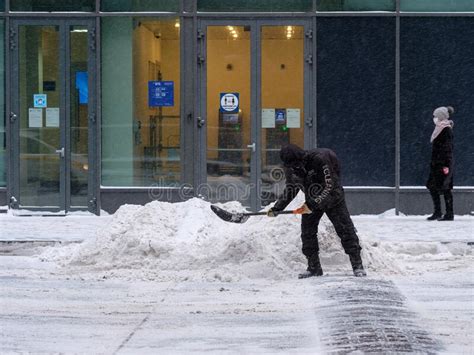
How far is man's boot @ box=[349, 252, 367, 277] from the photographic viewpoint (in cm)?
1155

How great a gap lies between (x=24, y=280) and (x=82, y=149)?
759 centimetres

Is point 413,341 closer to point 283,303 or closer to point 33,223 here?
point 283,303

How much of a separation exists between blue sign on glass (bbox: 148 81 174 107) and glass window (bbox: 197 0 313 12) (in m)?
1.56

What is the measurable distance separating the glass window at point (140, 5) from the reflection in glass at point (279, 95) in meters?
1.77

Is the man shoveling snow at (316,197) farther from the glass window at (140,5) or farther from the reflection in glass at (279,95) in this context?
the glass window at (140,5)

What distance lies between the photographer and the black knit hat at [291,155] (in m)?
11.3

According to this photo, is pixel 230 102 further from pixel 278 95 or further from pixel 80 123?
pixel 80 123

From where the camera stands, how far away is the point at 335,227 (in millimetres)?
11602

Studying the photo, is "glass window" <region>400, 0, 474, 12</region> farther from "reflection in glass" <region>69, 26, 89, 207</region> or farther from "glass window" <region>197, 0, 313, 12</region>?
"reflection in glass" <region>69, 26, 89, 207</region>

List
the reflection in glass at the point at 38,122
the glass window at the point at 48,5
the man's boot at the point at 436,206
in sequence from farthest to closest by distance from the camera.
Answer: the reflection in glass at the point at 38,122 < the glass window at the point at 48,5 < the man's boot at the point at 436,206

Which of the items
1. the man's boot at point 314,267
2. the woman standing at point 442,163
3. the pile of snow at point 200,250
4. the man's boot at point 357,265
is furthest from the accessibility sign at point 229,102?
the man's boot at point 357,265

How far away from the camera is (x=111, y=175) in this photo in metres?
19.0

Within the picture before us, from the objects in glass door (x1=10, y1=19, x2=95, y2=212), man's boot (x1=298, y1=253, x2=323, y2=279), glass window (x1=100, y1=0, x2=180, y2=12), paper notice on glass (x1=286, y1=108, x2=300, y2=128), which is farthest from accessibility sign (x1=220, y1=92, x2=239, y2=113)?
man's boot (x1=298, y1=253, x2=323, y2=279)

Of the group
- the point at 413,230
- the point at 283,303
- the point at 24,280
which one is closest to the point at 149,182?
the point at 413,230
